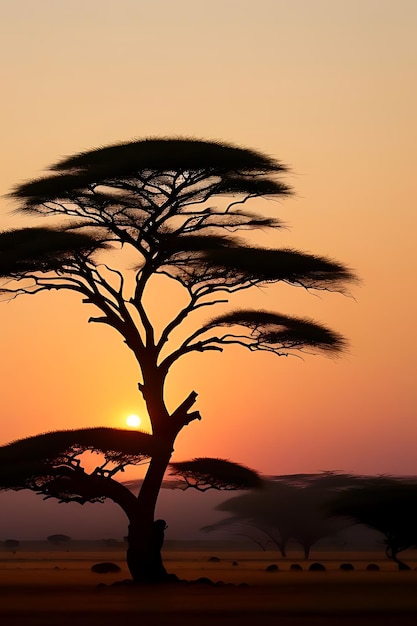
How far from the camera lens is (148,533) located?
35500 millimetres

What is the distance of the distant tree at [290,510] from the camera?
10194 centimetres

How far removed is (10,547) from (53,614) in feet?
503

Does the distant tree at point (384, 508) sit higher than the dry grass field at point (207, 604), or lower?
higher

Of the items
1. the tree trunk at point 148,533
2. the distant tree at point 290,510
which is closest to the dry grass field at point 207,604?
the tree trunk at point 148,533

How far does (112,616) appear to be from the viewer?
25.3 m

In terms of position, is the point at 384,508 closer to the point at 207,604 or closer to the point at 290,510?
the point at 207,604

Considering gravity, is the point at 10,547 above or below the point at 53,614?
above

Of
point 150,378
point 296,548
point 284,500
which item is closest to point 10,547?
point 296,548

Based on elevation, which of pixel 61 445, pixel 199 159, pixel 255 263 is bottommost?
pixel 61 445

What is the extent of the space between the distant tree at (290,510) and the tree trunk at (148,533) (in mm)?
64101

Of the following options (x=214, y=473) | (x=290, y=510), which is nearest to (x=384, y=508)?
(x=214, y=473)

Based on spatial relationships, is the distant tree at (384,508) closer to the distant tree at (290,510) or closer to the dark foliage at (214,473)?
the dark foliage at (214,473)

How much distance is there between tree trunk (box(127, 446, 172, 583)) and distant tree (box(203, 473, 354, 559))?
64.1m

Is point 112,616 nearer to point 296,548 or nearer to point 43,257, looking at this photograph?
point 43,257
